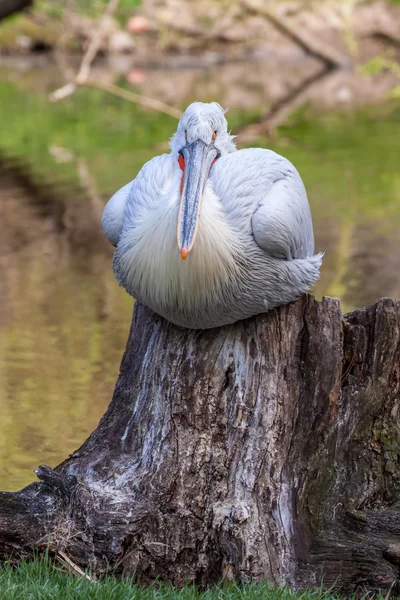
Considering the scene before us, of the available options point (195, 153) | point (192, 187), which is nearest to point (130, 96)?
point (195, 153)

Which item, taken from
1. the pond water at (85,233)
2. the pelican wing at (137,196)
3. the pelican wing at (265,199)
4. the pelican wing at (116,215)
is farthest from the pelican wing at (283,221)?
the pond water at (85,233)

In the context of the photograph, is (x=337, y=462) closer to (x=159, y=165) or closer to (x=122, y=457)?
(x=122, y=457)

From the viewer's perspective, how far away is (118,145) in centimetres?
1566

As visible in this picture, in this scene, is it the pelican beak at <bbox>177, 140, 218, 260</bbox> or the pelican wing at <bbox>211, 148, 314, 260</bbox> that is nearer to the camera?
the pelican beak at <bbox>177, 140, 218, 260</bbox>

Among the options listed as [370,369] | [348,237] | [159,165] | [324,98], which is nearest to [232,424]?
Answer: [370,369]

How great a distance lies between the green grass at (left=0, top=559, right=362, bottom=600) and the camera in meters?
3.25

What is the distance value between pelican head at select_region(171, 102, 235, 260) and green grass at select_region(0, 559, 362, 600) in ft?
3.79

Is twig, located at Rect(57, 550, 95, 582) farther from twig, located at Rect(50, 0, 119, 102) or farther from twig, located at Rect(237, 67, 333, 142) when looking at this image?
twig, located at Rect(237, 67, 333, 142)

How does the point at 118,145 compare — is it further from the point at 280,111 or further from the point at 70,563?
the point at 70,563

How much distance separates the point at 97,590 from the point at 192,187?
4.71 feet

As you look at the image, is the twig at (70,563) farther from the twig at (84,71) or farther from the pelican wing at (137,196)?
the twig at (84,71)

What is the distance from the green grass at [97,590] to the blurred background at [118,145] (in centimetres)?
150

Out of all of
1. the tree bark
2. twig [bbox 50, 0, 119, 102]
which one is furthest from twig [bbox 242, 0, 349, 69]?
the tree bark

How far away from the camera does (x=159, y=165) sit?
12.8 feet
